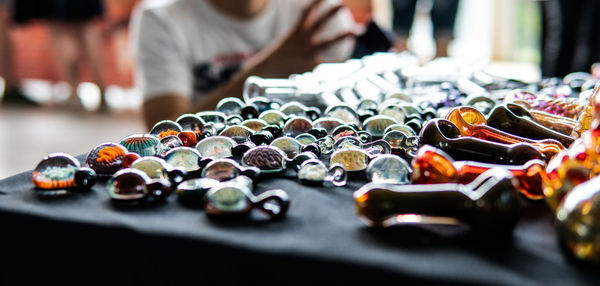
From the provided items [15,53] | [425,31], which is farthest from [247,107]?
[425,31]

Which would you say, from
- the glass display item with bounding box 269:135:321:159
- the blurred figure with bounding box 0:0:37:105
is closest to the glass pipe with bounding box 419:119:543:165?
the glass display item with bounding box 269:135:321:159

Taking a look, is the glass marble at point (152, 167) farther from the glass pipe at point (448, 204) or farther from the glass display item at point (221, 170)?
the glass pipe at point (448, 204)

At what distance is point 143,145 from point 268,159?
0.38 feet

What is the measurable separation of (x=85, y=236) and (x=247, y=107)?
0.31m

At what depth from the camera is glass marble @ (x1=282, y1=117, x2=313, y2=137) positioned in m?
0.55

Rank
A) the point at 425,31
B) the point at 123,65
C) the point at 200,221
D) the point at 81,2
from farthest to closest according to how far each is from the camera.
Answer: the point at 425,31, the point at 123,65, the point at 81,2, the point at 200,221

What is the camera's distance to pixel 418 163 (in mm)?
370

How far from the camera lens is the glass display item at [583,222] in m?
0.28

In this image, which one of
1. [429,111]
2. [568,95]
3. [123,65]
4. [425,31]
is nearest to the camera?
[429,111]

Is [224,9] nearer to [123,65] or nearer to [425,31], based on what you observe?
[123,65]

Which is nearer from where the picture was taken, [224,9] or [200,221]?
[200,221]

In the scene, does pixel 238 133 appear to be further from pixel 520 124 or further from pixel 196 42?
pixel 196 42

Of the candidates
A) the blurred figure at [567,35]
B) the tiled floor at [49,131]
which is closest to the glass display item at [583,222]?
the blurred figure at [567,35]

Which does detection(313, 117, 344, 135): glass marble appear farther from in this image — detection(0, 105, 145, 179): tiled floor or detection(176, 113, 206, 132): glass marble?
detection(0, 105, 145, 179): tiled floor
